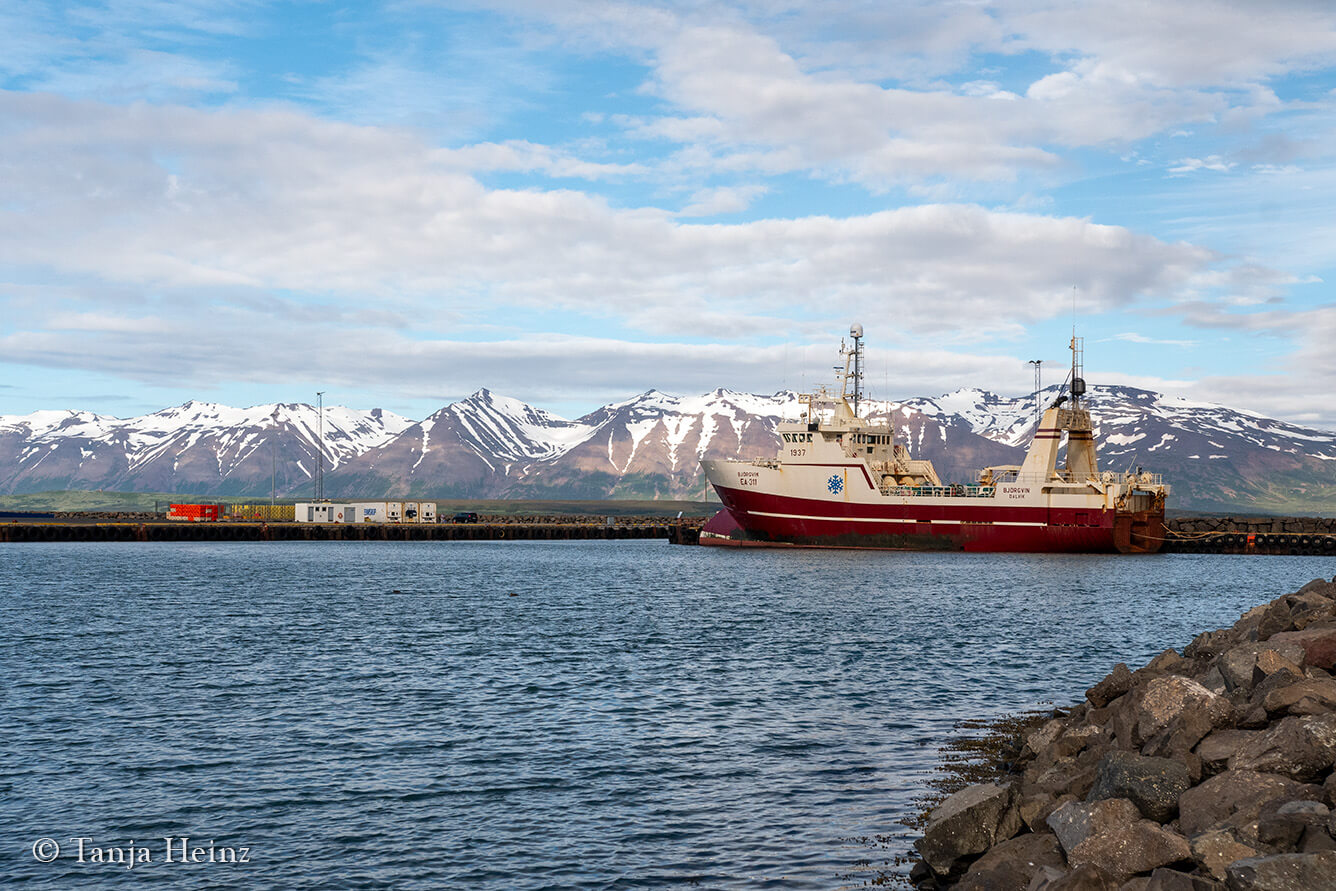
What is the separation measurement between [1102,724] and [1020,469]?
81767 mm

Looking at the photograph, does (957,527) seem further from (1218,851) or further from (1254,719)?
(1218,851)

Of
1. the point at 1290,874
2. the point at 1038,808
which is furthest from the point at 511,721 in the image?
the point at 1290,874

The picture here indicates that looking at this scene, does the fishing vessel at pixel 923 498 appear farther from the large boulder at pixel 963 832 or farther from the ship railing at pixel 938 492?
the large boulder at pixel 963 832

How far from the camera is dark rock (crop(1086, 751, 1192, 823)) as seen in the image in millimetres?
12828

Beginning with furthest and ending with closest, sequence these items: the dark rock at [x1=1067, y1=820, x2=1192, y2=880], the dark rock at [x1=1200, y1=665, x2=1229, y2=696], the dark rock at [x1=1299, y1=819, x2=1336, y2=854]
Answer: the dark rock at [x1=1200, y1=665, x2=1229, y2=696] → the dark rock at [x1=1067, y1=820, x2=1192, y2=880] → the dark rock at [x1=1299, y1=819, x2=1336, y2=854]

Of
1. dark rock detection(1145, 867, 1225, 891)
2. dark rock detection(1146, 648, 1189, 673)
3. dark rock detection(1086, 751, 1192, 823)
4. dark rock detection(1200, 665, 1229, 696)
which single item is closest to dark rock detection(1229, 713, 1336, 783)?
dark rock detection(1086, 751, 1192, 823)

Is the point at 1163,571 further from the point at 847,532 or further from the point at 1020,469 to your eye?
the point at 847,532

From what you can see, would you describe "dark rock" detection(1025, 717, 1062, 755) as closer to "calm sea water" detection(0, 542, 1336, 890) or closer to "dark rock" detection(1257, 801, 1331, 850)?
"calm sea water" detection(0, 542, 1336, 890)

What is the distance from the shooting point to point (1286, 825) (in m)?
10.7

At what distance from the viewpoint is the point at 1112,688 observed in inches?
815

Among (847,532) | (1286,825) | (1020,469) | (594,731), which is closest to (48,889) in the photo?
(594,731)

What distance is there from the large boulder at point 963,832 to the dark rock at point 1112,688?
7387mm

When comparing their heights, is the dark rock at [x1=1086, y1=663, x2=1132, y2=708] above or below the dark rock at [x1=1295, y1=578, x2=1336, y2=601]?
below

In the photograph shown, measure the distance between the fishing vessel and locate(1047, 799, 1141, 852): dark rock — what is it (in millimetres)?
79216
